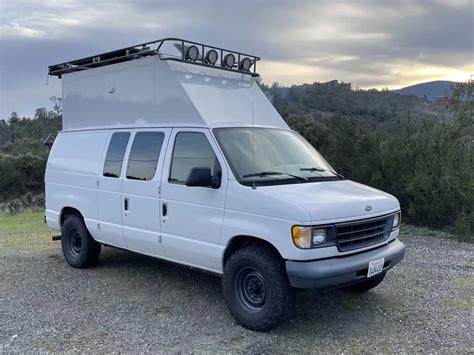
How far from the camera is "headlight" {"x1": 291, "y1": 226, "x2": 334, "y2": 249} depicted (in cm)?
438

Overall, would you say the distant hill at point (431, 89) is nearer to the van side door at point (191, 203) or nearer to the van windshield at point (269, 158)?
the van windshield at point (269, 158)

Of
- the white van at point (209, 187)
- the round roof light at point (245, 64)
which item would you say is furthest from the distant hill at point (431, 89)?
the white van at point (209, 187)

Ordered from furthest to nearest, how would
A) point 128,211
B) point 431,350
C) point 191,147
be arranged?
point 128,211
point 191,147
point 431,350

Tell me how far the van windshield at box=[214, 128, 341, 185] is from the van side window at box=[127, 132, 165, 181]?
0.97 metres

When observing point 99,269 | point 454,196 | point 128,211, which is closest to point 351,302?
point 128,211

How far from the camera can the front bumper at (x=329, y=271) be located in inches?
172

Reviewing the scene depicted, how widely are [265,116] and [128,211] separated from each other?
7.25ft

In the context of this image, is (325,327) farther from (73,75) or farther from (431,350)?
(73,75)

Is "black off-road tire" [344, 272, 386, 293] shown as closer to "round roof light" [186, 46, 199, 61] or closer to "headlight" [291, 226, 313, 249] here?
"headlight" [291, 226, 313, 249]

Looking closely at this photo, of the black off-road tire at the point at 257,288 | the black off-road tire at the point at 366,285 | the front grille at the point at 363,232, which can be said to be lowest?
the black off-road tire at the point at 366,285

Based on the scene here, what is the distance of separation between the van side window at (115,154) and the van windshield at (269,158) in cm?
171

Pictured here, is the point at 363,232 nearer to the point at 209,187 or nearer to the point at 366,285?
the point at 366,285

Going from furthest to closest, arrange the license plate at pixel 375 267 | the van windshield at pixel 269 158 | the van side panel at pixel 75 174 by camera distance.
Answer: the van side panel at pixel 75 174 → the van windshield at pixel 269 158 → the license plate at pixel 375 267

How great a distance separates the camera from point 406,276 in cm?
667
